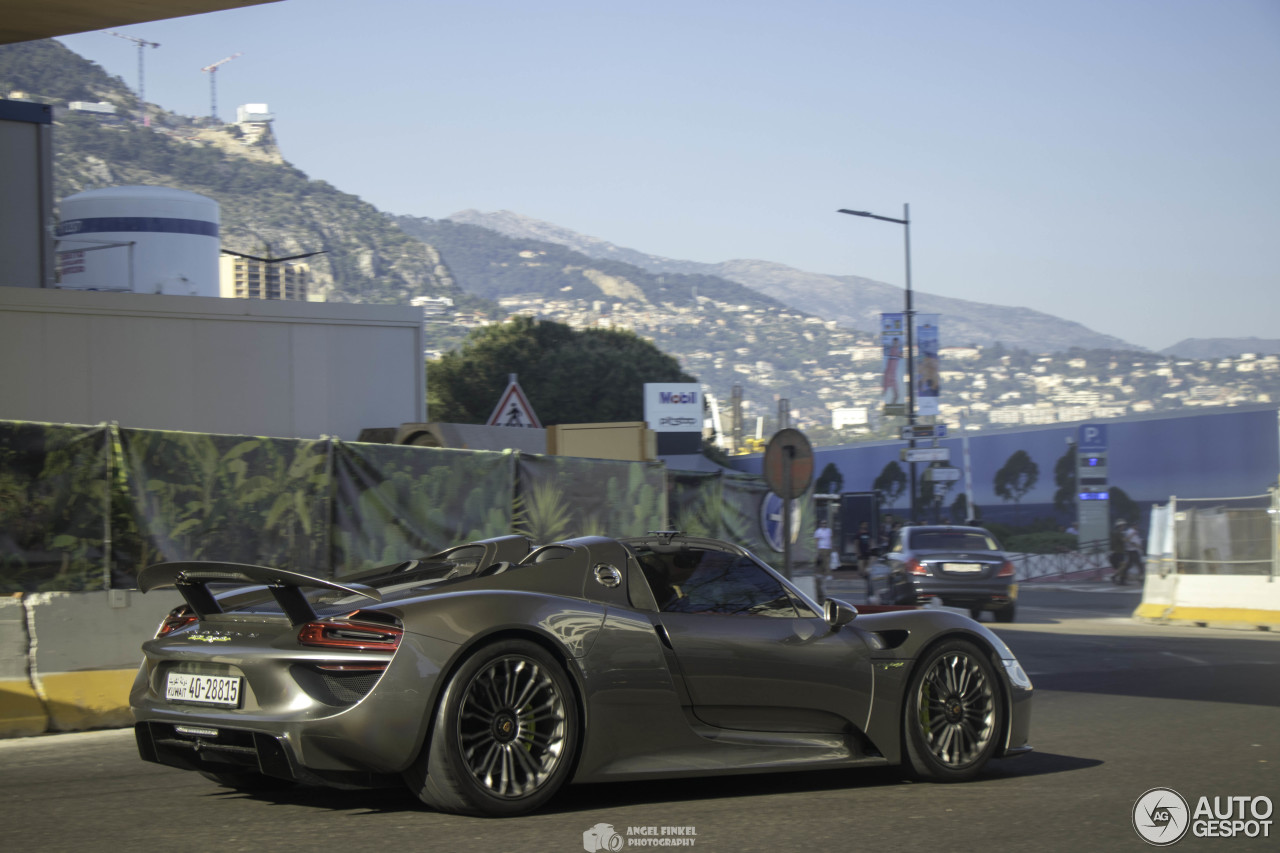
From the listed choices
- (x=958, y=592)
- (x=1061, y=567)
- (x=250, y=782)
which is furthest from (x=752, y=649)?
(x=1061, y=567)

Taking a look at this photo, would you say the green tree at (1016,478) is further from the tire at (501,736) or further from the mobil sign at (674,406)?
the tire at (501,736)

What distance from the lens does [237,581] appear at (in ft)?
17.6

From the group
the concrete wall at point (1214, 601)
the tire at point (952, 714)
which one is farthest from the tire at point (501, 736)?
the concrete wall at point (1214, 601)

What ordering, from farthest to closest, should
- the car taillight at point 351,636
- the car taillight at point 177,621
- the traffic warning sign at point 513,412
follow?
1. the traffic warning sign at point 513,412
2. the car taillight at point 177,621
3. the car taillight at point 351,636

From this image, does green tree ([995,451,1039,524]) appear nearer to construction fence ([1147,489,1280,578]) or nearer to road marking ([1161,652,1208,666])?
construction fence ([1147,489,1280,578])

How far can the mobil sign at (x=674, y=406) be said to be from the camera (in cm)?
7731

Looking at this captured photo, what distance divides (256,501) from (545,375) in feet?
240

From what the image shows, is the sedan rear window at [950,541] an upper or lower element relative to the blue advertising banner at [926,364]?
lower

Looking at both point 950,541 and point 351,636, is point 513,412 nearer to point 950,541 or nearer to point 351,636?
point 950,541

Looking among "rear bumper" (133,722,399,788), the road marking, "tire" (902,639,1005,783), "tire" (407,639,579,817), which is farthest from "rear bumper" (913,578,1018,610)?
"rear bumper" (133,722,399,788)

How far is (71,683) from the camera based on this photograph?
831 cm

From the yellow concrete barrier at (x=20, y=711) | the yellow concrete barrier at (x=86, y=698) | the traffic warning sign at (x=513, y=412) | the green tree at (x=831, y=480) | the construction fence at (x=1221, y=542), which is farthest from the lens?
the green tree at (x=831, y=480)

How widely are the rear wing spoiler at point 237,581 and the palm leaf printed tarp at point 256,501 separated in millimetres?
3675

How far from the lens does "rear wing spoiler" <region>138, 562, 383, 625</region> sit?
193 inches
